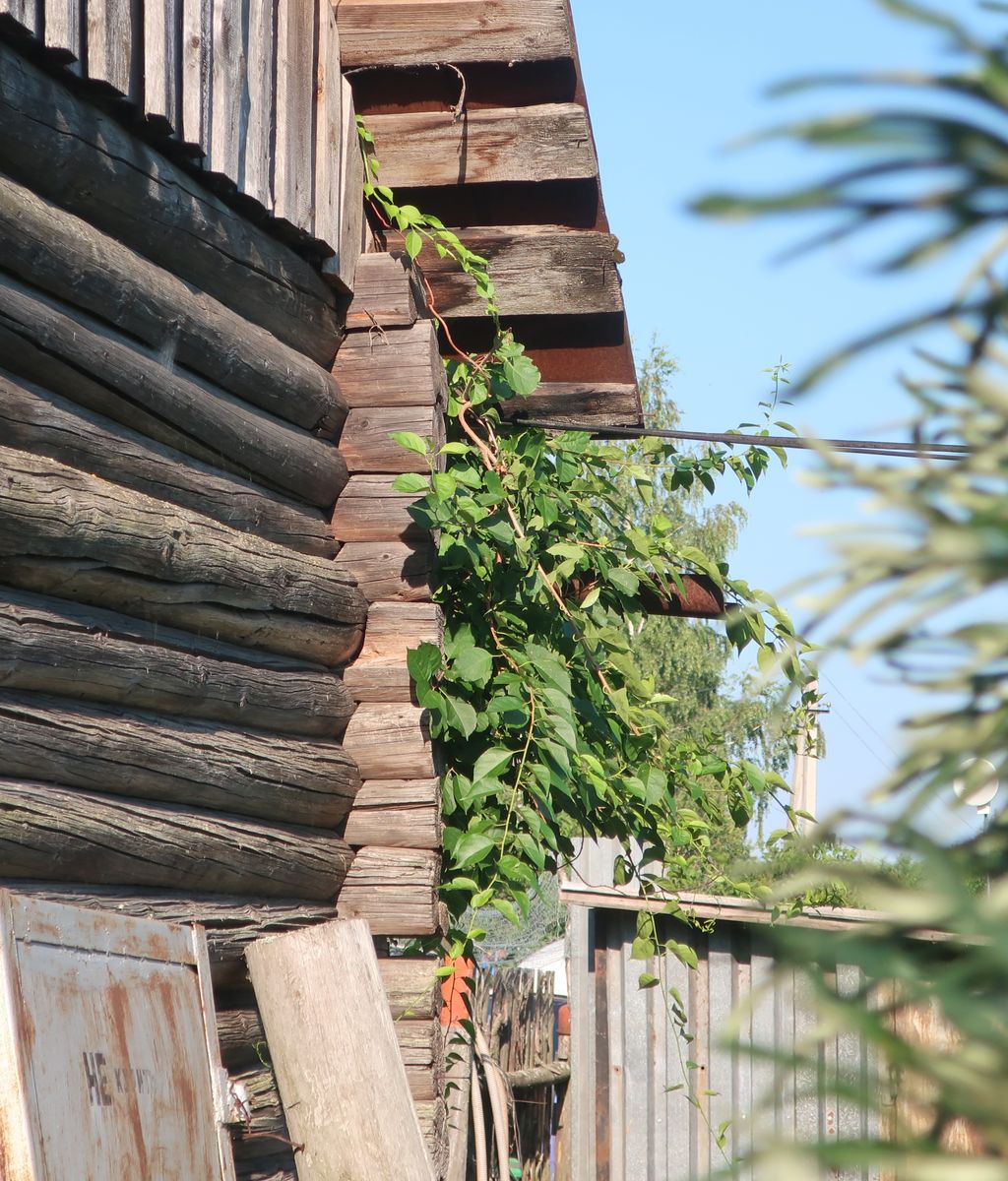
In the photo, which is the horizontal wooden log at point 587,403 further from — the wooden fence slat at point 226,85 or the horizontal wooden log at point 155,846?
the horizontal wooden log at point 155,846

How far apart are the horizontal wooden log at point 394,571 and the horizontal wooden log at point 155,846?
2.13 ft

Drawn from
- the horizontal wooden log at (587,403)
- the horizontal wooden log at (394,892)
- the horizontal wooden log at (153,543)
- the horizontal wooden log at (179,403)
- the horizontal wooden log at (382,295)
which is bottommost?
the horizontal wooden log at (394,892)

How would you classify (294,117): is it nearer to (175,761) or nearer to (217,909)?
(175,761)

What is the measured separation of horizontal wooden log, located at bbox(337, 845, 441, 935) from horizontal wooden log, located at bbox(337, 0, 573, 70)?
209cm

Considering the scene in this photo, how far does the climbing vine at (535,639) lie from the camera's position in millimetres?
3375

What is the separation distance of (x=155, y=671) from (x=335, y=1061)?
0.94 meters

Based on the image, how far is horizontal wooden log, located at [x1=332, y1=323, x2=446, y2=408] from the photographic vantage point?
3.58 meters

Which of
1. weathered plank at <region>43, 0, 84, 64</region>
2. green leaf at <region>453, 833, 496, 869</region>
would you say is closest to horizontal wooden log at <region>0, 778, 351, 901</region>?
green leaf at <region>453, 833, 496, 869</region>

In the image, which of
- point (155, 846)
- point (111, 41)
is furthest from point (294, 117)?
point (155, 846)

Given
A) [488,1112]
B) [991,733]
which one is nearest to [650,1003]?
[488,1112]

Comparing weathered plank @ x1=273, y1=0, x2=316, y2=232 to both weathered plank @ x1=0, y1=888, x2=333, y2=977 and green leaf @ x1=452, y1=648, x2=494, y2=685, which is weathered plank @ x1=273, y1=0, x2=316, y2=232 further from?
weathered plank @ x1=0, y1=888, x2=333, y2=977

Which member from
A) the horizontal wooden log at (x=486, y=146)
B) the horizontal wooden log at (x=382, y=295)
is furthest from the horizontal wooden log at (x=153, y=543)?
the horizontal wooden log at (x=486, y=146)

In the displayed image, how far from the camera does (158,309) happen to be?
2.89 meters

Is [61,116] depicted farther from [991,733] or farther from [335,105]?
[991,733]
